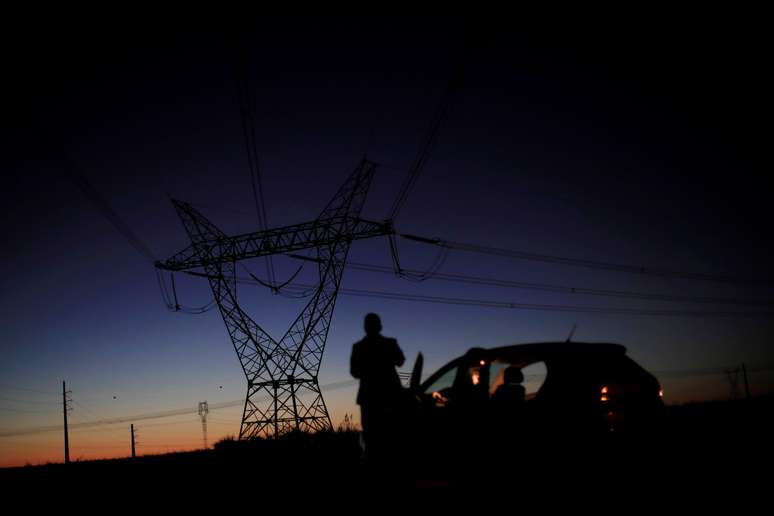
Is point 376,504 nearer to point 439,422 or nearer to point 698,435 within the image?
point 439,422

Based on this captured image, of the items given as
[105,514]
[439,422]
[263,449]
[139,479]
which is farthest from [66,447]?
[439,422]

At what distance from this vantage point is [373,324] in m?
6.21

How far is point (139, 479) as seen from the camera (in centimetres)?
1054

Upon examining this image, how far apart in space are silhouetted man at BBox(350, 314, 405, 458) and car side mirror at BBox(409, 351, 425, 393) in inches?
6.0

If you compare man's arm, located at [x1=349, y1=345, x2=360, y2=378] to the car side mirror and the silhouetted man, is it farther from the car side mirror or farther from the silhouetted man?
the car side mirror

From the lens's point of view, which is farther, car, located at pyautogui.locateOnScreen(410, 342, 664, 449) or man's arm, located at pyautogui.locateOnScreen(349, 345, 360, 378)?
man's arm, located at pyautogui.locateOnScreen(349, 345, 360, 378)

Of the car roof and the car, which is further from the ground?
the car roof

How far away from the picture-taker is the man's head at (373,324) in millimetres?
6213

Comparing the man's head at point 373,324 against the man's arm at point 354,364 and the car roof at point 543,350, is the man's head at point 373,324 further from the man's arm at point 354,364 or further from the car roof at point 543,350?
the car roof at point 543,350

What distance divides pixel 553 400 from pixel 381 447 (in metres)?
1.88

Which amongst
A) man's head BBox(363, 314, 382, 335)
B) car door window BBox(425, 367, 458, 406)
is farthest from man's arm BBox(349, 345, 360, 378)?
car door window BBox(425, 367, 458, 406)

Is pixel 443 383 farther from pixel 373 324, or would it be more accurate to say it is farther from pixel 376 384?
pixel 373 324

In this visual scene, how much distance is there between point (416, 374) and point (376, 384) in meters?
0.53

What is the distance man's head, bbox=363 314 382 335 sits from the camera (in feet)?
20.4
